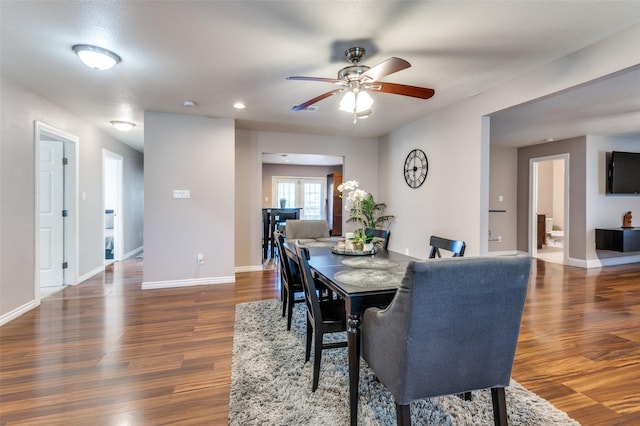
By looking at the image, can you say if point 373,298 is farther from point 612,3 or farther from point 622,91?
point 622,91

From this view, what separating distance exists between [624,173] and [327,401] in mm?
6844

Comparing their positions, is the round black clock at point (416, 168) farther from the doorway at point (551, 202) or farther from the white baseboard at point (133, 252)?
the white baseboard at point (133, 252)

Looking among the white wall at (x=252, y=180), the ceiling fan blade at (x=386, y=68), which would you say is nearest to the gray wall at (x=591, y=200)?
the white wall at (x=252, y=180)

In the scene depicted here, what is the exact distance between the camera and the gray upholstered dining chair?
1163 mm

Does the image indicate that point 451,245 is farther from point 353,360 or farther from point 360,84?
point 360,84

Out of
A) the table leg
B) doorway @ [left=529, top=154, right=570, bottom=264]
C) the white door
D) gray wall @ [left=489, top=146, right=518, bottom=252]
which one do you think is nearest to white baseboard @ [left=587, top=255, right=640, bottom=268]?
gray wall @ [left=489, top=146, right=518, bottom=252]

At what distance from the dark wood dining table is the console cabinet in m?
5.21

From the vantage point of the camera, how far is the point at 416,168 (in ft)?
15.1

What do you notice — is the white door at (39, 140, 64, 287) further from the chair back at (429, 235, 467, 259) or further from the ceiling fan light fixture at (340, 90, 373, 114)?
the chair back at (429, 235, 467, 259)

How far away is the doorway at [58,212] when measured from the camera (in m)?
4.19

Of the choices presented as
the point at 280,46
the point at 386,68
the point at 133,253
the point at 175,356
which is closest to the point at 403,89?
the point at 386,68

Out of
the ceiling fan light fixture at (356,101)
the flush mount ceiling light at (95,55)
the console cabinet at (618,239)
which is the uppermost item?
the flush mount ceiling light at (95,55)

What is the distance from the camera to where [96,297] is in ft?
12.3

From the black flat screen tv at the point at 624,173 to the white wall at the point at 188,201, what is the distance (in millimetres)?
6606
